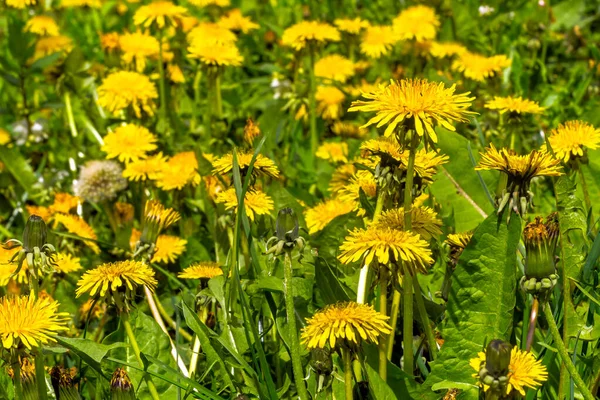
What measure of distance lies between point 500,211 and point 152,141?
61.2 inches

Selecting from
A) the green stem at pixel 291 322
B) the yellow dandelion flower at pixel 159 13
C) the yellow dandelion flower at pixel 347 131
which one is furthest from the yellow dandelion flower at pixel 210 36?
the green stem at pixel 291 322

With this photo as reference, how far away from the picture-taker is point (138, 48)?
10.9 ft

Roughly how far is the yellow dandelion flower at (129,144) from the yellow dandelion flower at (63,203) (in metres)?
0.20

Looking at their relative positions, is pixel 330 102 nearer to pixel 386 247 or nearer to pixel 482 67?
pixel 482 67

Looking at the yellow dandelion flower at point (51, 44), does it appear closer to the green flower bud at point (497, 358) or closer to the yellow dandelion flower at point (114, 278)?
the yellow dandelion flower at point (114, 278)

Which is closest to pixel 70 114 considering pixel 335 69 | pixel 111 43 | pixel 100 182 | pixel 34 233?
pixel 111 43

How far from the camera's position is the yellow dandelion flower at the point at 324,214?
2334 millimetres

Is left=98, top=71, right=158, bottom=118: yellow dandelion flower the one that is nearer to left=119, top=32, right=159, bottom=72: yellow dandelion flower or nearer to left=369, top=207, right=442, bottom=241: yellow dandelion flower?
left=119, top=32, right=159, bottom=72: yellow dandelion flower

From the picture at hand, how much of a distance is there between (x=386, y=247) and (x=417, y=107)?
24 centimetres

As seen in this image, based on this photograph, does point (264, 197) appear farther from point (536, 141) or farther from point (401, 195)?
point (536, 141)

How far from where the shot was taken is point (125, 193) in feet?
9.96

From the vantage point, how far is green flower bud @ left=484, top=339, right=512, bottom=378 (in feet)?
4.25

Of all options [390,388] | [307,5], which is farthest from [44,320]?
[307,5]

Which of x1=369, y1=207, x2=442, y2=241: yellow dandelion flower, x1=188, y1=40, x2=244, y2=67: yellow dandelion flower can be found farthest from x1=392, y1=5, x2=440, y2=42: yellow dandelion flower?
x1=369, y1=207, x2=442, y2=241: yellow dandelion flower
